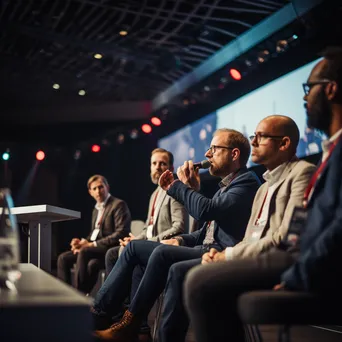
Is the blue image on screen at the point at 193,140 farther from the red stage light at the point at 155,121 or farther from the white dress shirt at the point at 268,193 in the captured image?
the white dress shirt at the point at 268,193

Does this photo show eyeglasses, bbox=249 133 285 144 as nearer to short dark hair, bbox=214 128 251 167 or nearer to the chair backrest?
short dark hair, bbox=214 128 251 167

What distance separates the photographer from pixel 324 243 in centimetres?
169

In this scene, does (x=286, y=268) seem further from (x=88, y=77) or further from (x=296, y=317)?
(x=88, y=77)

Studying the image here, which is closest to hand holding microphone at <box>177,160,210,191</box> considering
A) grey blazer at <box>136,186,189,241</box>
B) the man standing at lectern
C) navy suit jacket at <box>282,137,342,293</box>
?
grey blazer at <box>136,186,189,241</box>

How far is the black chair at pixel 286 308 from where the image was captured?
5.54ft

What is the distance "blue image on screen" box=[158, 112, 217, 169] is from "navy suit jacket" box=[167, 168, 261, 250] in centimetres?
462

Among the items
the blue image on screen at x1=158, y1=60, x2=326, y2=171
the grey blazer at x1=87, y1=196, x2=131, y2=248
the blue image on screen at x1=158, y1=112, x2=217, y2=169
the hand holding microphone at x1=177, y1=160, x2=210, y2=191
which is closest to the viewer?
the hand holding microphone at x1=177, y1=160, x2=210, y2=191

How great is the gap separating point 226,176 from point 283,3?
12.8ft

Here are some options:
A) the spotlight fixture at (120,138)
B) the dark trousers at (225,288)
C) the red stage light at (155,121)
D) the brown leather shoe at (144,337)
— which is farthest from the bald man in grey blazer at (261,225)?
the spotlight fixture at (120,138)

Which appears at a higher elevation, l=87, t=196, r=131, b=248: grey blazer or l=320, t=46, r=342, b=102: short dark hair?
l=320, t=46, r=342, b=102: short dark hair

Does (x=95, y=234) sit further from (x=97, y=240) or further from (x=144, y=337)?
(x=144, y=337)

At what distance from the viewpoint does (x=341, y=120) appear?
1964 mm

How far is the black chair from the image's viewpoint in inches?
66.4

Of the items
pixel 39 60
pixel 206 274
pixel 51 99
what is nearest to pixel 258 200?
pixel 206 274
